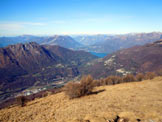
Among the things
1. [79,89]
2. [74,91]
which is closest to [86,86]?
[79,89]

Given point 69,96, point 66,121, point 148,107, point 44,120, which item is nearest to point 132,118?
point 148,107

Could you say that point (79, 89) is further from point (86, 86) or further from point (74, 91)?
point (86, 86)

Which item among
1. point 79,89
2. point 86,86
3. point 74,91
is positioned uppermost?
point 86,86

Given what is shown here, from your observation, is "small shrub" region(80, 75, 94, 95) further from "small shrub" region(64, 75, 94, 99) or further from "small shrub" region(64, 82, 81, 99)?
"small shrub" region(64, 82, 81, 99)

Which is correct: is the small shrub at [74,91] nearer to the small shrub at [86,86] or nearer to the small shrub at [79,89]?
the small shrub at [79,89]

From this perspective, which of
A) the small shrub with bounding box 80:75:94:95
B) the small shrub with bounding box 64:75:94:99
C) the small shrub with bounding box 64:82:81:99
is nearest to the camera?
the small shrub with bounding box 64:82:81:99

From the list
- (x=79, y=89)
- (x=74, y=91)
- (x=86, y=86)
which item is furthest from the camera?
(x=86, y=86)

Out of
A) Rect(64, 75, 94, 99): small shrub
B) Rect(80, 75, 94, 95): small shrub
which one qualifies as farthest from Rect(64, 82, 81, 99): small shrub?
Rect(80, 75, 94, 95): small shrub

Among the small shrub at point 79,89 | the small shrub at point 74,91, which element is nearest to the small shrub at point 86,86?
the small shrub at point 79,89

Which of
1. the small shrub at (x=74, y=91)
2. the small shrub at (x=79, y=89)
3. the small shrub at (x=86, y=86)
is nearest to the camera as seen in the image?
the small shrub at (x=74, y=91)

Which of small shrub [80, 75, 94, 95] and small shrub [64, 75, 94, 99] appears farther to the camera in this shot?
small shrub [80, 75, 94, 95]

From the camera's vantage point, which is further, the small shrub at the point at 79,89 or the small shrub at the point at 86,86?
the small shrub at the point at 86,86
